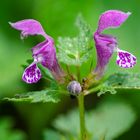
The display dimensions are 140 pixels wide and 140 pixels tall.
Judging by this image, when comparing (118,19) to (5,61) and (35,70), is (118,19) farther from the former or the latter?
(5,61)

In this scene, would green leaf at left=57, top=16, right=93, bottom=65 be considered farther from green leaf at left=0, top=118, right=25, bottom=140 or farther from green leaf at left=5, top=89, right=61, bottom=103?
green leaf at left=0, top=118, right=25, bottom=140

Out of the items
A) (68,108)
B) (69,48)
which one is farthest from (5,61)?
(69,48)

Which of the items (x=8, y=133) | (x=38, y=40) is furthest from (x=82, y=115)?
(x=38, y=40)

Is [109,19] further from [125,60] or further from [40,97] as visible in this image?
[40,97]

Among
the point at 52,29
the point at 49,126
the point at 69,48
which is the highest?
the point at 69,48

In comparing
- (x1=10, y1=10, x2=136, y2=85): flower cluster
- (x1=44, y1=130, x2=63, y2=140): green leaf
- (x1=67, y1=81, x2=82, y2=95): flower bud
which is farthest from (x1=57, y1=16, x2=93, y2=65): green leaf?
(x1=44, y1=130, x2=63, y2=140): green leaf

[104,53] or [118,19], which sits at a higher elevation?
[118,19]
